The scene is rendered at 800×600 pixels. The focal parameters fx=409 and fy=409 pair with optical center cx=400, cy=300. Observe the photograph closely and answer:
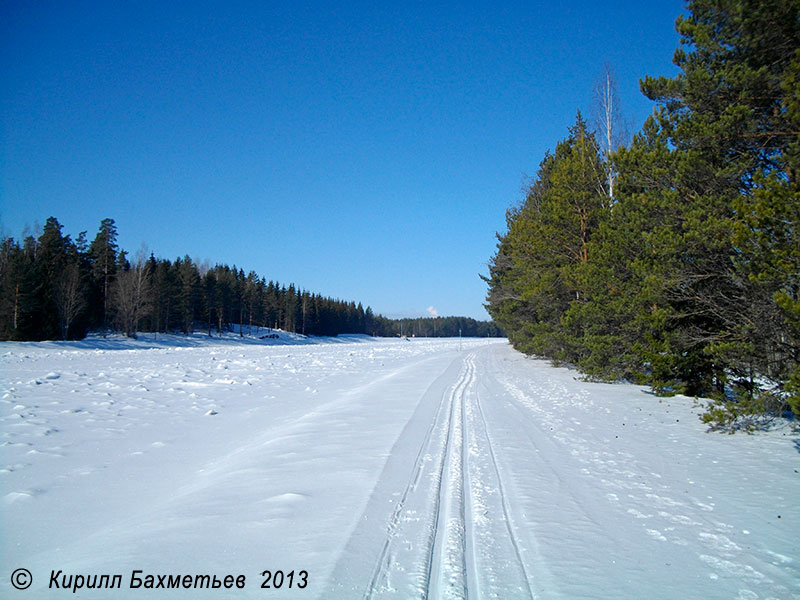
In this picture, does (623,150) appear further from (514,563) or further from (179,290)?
(179,290)

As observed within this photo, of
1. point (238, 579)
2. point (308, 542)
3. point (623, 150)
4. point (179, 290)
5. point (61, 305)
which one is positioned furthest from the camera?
point (179, 290)

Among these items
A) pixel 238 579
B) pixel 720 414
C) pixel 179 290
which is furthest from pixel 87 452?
pixel 179 290

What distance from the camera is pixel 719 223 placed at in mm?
7422

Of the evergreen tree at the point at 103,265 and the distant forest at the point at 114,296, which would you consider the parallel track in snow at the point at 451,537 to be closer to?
the distant forest at the point at 114,296

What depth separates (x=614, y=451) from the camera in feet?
21.7

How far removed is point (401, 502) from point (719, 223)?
7430mm

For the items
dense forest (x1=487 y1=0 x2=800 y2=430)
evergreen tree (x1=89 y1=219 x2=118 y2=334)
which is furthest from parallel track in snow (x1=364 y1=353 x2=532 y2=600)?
evergreen tree (x1=89 y1=219 x2=118 y2=334)

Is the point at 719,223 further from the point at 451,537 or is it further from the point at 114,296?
the point at 114,296

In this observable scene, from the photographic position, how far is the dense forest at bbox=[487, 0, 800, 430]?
21.0 ft

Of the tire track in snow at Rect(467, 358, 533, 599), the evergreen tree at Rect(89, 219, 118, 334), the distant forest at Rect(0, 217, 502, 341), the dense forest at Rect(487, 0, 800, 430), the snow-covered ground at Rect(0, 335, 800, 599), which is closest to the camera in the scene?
the tire track in snow at Rect(467, 358, 533, 599)

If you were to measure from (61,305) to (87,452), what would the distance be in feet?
151
